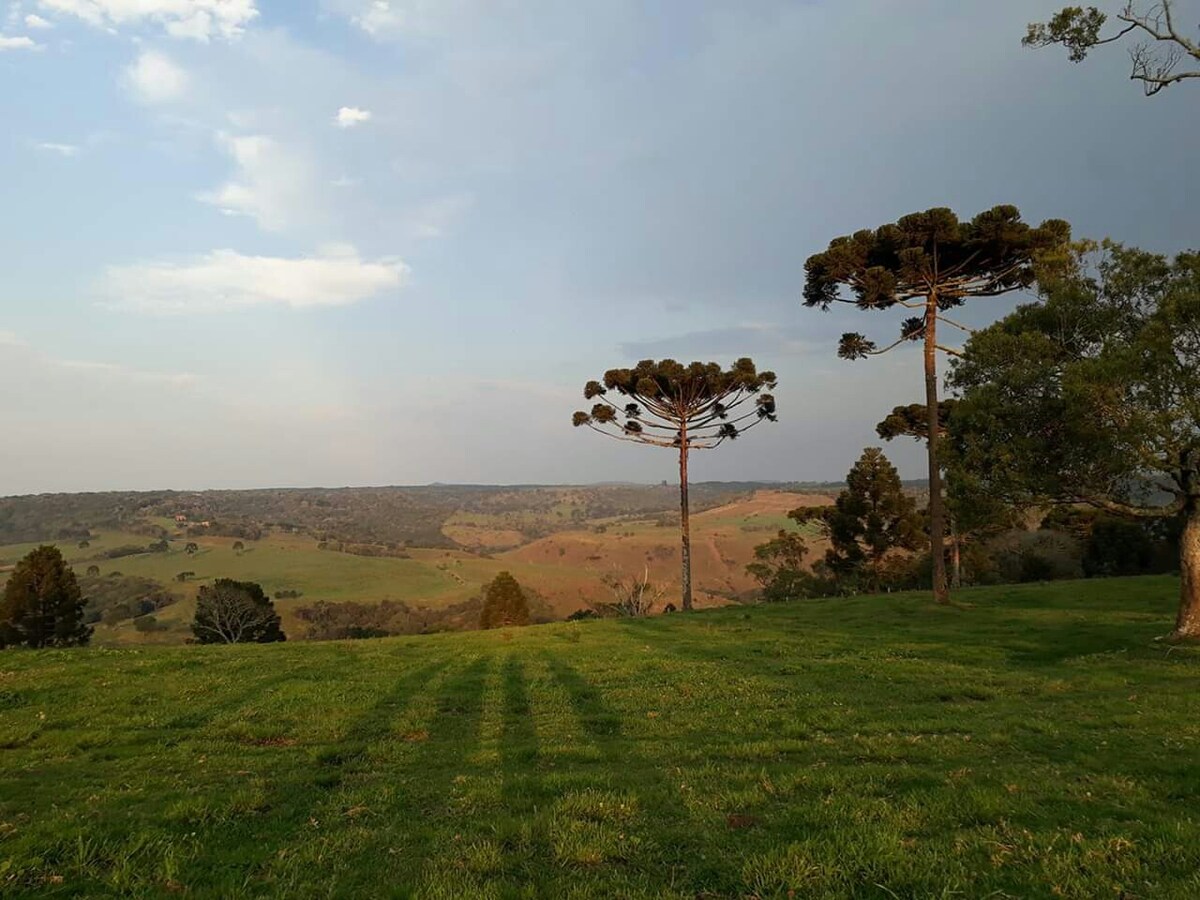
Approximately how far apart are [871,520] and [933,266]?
2720cm

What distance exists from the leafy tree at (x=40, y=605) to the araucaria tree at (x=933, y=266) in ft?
191

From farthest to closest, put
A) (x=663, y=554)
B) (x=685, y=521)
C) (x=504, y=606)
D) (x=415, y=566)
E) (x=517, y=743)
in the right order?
(x=663, y=554)
(x=415, y=566)
(x=504, y=606)
(x=685, y=521)
(x=517, y=743)

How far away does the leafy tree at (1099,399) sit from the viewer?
17453 millimetres

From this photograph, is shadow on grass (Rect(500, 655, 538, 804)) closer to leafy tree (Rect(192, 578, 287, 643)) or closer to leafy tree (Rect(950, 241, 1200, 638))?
leafy tree (Rect(950, 241, 1200, 638))

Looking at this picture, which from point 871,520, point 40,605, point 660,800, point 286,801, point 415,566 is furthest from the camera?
point 415,566

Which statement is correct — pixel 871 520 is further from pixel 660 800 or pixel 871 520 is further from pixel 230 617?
pixel 230 617

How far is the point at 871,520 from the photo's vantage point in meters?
52.6

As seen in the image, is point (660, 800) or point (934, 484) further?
point (934, 484)

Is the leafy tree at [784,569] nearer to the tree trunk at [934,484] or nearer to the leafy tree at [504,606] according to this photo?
the leafy tree at [504,606]

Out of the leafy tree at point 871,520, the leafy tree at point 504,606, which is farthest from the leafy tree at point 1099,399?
the leafy tree at point 504,606

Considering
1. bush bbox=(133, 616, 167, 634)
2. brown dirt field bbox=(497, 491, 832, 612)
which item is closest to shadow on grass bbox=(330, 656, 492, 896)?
brown dirt field bbox=(497, 491, 832, 612)

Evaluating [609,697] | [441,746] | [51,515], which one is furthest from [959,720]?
[51,515]

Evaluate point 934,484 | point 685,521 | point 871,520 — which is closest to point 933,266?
point 934,484

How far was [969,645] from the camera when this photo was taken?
20.4 meters
